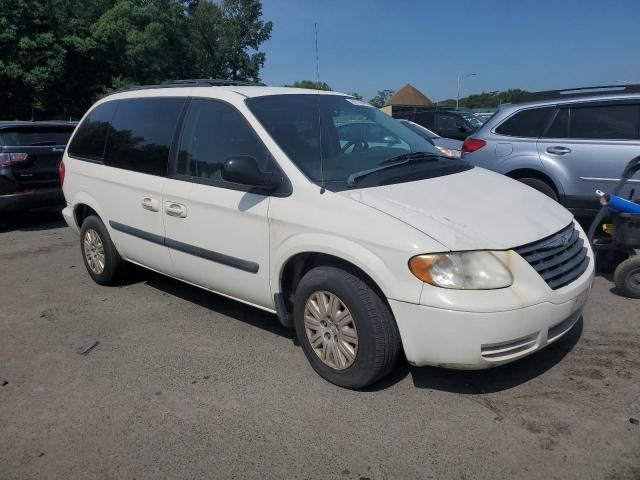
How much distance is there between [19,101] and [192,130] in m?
25.4

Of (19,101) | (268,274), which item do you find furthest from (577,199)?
(19,101)

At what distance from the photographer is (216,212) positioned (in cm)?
362

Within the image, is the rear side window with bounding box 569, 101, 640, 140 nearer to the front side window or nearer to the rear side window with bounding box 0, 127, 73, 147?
the front side window

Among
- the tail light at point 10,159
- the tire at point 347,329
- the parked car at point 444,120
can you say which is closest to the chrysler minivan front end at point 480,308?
the tire at point 347,329

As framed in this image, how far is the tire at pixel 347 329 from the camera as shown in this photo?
2.88m

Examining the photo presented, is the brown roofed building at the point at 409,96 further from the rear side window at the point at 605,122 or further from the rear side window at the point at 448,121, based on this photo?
the rear side window at the point at 605,122

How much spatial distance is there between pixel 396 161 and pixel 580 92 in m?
3.64

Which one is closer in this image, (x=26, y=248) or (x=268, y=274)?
(x=268, y=274)

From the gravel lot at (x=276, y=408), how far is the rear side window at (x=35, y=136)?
4.45 metres

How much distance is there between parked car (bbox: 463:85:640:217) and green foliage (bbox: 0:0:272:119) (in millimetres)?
23439

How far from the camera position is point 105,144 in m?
4.83

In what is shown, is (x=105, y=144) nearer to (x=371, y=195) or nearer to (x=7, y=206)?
(x=371, y=195)

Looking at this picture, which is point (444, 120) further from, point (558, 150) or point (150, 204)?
point (150, 204)

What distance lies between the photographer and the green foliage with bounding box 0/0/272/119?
2375 centimetres
